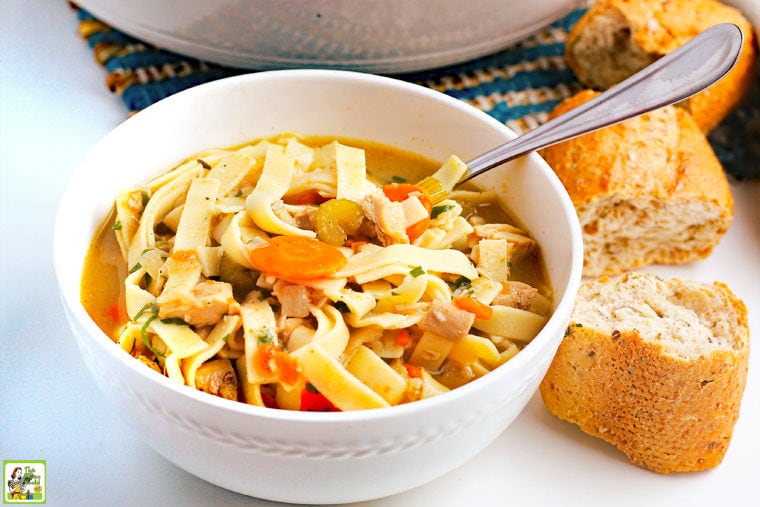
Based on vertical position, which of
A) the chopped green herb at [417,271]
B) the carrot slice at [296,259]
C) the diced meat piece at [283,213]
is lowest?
the chopped green herb at [417,271]

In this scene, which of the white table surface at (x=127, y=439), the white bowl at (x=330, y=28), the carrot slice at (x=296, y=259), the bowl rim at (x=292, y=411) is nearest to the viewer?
the bowl rim at (x=292, y=411)

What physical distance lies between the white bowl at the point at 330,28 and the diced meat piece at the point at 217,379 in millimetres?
1688

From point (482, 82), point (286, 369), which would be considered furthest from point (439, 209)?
point (482, 82)

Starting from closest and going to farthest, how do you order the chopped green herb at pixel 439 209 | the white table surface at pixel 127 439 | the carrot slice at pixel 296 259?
the carrot slice at pixel 296 259
the white table surface at pixel 127 439
the chopped green herb at pixel 439 209

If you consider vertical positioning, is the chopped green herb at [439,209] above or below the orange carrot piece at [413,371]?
above

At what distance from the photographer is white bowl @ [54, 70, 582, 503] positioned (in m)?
2.36

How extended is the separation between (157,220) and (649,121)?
2.12 meters

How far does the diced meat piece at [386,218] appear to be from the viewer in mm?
2924

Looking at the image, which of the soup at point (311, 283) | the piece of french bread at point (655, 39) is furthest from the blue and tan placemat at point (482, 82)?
the soup at point (311, 283)

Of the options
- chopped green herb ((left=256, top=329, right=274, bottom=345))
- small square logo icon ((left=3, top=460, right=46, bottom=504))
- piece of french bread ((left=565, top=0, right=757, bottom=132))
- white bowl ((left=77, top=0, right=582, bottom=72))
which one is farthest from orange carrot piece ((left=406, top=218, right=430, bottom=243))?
piece of french bread ((left=565, top=0, right=757, bottom=132))

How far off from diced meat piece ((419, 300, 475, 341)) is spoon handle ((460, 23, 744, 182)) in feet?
2.43

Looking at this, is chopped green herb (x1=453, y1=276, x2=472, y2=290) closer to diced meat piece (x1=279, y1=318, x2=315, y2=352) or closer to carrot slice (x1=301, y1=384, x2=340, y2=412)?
diced meat piece (x1=279, y1=318, x2=315, y2=352)

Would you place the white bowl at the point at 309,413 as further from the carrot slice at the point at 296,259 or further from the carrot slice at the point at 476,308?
the carrot slice at the point at 296,259

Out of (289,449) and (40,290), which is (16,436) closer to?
(40,290)
